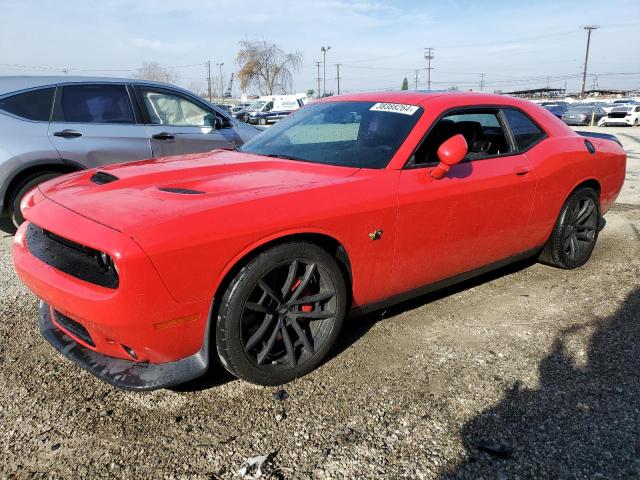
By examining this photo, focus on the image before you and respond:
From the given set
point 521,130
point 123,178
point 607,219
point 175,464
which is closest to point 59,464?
point 175,464

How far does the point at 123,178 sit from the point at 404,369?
187cm

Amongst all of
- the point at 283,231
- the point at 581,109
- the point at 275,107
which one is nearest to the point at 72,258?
the point at 283,231

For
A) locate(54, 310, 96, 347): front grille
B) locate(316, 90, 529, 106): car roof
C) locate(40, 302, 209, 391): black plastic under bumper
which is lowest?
locate(40, 302, 209, 391): black plastic under bumper

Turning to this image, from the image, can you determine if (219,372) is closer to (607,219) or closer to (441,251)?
(441,251)

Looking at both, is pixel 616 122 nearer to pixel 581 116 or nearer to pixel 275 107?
pixel 581 116

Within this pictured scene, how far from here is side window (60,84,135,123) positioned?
5.00m

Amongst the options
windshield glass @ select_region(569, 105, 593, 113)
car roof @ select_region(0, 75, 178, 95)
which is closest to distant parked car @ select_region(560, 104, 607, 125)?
windshield glass @ select_region(569, 105, 593, 113)

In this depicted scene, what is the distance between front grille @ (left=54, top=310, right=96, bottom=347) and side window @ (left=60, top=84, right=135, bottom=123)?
3.15 metres

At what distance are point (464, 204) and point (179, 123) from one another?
3.81 meters

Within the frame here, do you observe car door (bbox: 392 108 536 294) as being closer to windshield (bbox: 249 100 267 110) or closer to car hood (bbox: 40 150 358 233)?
car hood (bbox: 40 150 358 233)

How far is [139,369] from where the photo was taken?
2.24 metres

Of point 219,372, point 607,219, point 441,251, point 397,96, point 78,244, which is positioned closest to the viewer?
point 78,244

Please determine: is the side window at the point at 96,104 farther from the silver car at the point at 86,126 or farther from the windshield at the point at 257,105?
the windshield at the point at 257,105

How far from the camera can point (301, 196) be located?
2.48 metres
